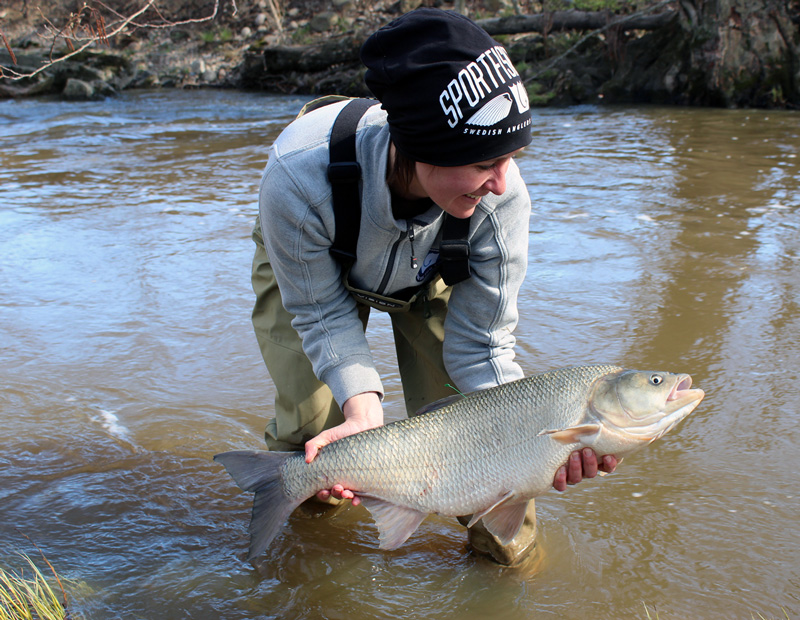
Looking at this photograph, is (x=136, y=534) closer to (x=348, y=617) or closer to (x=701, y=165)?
(x=348, y=617)

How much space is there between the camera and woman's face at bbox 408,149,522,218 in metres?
2.38

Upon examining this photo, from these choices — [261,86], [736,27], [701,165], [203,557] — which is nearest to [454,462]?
[203,557]

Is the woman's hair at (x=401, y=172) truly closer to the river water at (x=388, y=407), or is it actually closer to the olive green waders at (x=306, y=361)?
the olive green waders at (x=306, y=361)

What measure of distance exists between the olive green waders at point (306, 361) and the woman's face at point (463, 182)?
2.08ft

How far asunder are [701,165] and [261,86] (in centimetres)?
1530

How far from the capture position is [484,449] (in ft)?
8.39

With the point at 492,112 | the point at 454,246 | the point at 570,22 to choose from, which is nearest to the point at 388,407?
the point at 454,246

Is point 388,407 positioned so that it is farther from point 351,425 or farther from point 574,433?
point 574,433

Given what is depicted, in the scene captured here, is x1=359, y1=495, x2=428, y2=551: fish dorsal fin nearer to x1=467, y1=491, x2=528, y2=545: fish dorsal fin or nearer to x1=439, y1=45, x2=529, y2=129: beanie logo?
x1=467, y1=491, x2=528, y2=545: fish dorsal fin

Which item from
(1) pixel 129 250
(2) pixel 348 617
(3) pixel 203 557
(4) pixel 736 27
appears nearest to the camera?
(2) pixel 348 617

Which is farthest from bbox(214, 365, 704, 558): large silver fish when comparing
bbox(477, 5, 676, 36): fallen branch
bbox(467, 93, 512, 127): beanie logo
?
bbox(477, 5, 676, 36): fallen branch

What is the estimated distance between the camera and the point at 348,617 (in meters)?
2.75

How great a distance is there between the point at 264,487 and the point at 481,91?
60.1 inches

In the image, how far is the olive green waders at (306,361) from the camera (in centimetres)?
309
